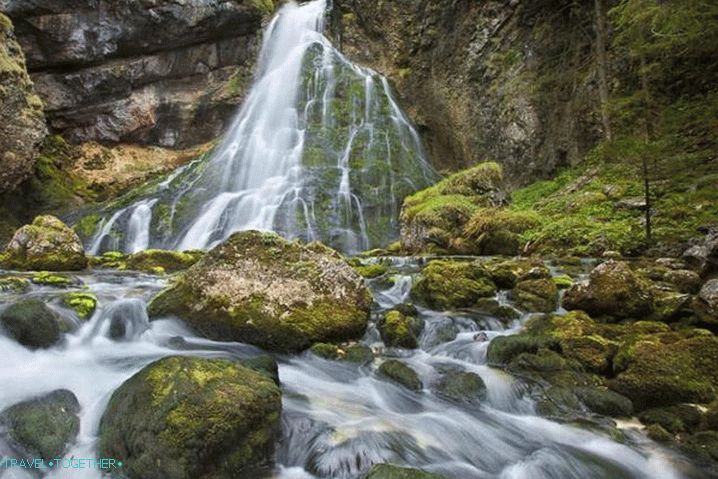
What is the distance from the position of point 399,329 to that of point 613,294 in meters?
2.91

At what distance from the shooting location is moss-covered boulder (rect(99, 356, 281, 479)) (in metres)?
3.32

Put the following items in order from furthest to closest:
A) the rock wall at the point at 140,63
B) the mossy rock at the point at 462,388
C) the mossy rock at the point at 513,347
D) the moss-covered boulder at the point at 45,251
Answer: the rock wall at the point at 140,63 < the moss-covered boulder at the point at 45,251 < the mossy rock at the point at 513,347 < the mossy rock at the point at 462,388

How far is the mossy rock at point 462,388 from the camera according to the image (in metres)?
5.15

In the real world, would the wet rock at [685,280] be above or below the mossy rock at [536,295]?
above

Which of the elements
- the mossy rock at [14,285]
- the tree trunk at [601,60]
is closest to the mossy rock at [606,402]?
the mossy rock at [14,285]

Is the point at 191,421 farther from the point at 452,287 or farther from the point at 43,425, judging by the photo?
the point at 452,287

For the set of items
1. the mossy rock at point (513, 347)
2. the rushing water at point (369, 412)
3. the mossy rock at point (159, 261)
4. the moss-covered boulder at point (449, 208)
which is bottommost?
the rushing water at point (369, 412)

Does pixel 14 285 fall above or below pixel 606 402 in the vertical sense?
above

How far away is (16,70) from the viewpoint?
17.5 metres

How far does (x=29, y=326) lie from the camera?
5414mm

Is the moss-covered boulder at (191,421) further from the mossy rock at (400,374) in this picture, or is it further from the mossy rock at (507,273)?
the mossy rock at (507,273)

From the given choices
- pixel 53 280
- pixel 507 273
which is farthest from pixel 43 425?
pixel 507 273

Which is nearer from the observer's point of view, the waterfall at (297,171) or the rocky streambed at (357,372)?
the rocky streambed at (357,372)

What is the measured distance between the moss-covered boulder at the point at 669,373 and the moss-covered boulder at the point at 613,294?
1306 millimetres
